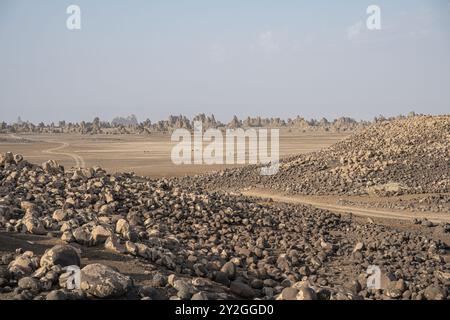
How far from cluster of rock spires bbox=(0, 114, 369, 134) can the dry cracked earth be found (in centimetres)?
7887

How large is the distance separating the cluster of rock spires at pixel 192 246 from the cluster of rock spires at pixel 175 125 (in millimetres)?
79191

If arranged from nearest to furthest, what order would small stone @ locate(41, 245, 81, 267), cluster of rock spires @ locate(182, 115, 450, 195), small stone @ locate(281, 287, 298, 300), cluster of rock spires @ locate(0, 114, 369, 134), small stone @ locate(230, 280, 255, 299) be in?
small stone @ locate(281, 287, 298, 300) < small stone @ locate(41, 245, 81, 267) < small stone @ locate(230, 280, 255, 299) < cluster of rock spires @ locate(182, 115, 450, 195) < cluster of rock spires @ locate(0, 114, 369, 134)

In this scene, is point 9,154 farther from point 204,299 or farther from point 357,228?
point 204,299

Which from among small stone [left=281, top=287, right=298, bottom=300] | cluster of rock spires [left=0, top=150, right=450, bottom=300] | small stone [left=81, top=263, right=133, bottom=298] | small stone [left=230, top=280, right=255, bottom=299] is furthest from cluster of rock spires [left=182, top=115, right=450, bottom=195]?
small stone [left=81, top=263, right=133, bottom=298]

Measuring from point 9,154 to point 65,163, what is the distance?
2172 cm

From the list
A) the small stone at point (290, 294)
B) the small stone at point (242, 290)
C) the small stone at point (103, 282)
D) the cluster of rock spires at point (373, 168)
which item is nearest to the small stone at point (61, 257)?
the small stone at point (103, 282)

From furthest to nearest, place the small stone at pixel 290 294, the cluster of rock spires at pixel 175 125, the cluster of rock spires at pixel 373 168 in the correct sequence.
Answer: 1. the cluster of rock spires at pixel 175 125
2. the cluster of rock spires at pixel 373 168
3. the small stone at pixel 290 294

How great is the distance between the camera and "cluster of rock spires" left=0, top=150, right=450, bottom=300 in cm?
A: 496

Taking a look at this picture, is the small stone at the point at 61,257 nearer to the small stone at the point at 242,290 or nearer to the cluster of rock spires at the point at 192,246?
the cluster of rock spires at the point at 192,246

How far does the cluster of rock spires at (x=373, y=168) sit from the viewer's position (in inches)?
682

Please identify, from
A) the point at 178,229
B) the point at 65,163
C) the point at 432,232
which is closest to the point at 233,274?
the point at 178,229

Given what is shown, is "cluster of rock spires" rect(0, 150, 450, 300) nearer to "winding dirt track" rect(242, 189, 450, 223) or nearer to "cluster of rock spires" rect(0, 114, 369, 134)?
"winding dirt track" rect(242, 189, 450, 223)

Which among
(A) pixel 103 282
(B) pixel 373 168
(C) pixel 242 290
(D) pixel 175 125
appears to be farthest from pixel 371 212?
(D) pixel 175 125

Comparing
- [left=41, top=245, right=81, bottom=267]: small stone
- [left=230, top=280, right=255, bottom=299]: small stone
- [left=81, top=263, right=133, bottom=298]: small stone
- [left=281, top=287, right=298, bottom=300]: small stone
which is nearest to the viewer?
[left=81, top=263, right=133, bottom=298]: small stone
